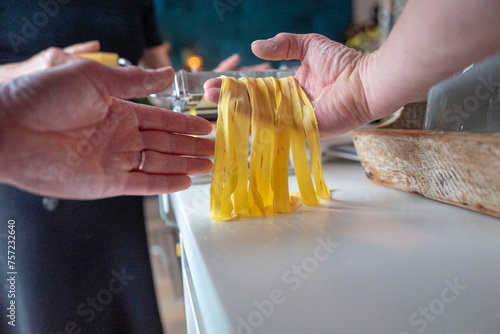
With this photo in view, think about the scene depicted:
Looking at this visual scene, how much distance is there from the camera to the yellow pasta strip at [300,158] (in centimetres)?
53

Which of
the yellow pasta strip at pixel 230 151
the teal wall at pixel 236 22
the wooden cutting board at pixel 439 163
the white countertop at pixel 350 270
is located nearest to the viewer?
the white countertop at pixel 350 270

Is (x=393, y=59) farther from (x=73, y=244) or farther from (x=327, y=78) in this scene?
(x=73, y=244)

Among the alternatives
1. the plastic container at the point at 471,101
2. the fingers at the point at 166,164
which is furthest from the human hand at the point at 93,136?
the plastic container at the point at 471,101

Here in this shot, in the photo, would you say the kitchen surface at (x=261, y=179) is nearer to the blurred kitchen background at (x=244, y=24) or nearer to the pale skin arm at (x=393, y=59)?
the pale skin arm at (x=393, y=59)

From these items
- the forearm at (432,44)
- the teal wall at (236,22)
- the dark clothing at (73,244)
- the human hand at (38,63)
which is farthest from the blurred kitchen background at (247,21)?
the forearm at (432,44)

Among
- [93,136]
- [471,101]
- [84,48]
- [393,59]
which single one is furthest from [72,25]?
[471,101]

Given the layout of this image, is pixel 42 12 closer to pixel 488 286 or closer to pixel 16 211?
pixel 16 211

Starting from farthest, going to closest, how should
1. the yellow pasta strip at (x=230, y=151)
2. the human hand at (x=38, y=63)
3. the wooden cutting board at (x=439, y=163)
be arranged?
the human hand at (x=38, y=63)
the yellow pasta strip at (x=230, y=151)
the wooden cutting board at (x=439, y=163)

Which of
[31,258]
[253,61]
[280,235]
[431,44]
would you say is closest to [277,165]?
[280,235]

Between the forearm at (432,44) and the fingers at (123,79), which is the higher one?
the forearm at (432,44)

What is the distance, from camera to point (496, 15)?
0.32 meters

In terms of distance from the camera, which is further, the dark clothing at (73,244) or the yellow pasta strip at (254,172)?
the dark clothing at (73,244)

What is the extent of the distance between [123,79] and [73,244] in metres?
0.48

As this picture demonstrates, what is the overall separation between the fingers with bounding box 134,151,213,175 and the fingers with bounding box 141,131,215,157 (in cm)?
1
